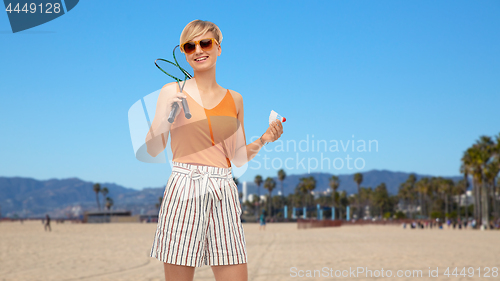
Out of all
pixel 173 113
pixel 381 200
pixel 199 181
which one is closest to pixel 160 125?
pixel 173 113

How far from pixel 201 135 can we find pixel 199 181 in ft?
0.77

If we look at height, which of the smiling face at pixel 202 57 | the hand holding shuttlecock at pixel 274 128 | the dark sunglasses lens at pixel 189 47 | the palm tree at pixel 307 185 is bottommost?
the hand holding shuttlecock at pixel 274 128

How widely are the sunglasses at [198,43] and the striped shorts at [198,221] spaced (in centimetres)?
61

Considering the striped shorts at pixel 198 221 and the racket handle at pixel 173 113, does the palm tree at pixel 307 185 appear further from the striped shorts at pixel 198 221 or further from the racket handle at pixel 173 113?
the racket handle at pixel 173 113

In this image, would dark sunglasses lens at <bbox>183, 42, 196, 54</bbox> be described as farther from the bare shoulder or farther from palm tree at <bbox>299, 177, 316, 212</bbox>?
palm tree at <bbox>299, 177, 316, 212</bbox>

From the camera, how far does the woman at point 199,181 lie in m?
2.30

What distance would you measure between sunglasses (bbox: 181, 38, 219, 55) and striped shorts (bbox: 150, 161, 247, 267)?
61 cm

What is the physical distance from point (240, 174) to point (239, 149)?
0.14 meters

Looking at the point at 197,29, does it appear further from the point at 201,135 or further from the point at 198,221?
the point at 198,221

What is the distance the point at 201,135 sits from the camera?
7.70 ft

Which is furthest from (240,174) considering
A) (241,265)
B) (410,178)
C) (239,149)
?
(410,178)

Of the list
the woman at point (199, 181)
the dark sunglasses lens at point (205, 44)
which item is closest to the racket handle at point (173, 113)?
the woman at point (199, 181)

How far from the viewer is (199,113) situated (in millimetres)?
2352

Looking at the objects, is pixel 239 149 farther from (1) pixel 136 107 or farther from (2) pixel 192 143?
(1) pixel 136 107
